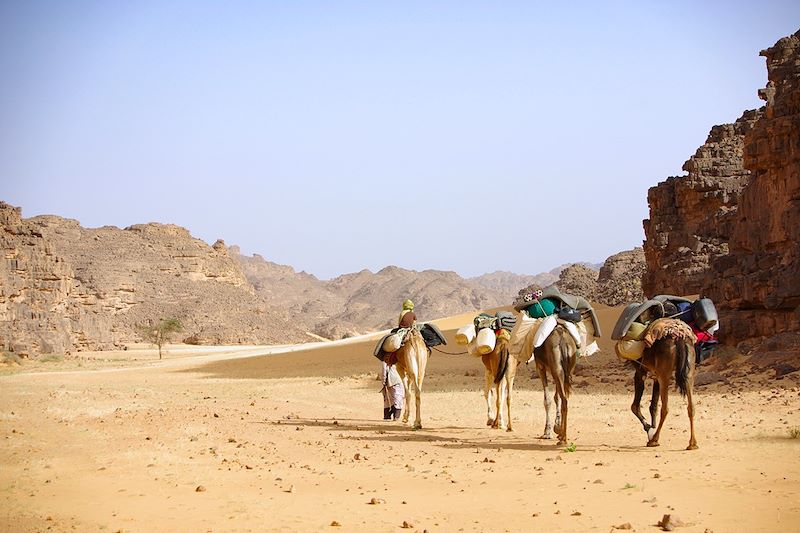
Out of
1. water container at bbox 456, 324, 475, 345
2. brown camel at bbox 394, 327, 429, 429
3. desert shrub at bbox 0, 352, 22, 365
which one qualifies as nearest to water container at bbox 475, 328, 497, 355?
water container at bbox 456, 324, 475, 345

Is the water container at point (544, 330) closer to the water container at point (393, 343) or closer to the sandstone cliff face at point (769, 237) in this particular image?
the water container at point (393, 343)

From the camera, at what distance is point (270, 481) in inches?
454

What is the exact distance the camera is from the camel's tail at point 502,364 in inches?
659

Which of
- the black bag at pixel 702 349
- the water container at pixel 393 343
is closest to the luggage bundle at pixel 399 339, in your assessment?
the water container at pixel 393 343

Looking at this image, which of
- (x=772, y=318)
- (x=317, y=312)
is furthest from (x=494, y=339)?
(x=317, y=312)

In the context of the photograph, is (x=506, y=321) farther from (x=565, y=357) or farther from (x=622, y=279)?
(x=622, y=279)

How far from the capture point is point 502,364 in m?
16.8

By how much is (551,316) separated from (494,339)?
2.51m

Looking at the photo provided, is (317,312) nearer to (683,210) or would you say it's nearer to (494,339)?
(683,210)

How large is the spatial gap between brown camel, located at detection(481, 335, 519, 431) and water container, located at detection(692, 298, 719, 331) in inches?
140

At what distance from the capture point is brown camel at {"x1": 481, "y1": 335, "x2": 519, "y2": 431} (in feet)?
55.1

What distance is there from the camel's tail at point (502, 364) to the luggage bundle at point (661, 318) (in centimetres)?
287

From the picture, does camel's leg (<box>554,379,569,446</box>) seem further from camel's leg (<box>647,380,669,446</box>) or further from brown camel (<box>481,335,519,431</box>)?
brown camel (<box>481,335,519,431</box>)

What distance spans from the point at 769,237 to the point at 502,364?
13.9 metres
